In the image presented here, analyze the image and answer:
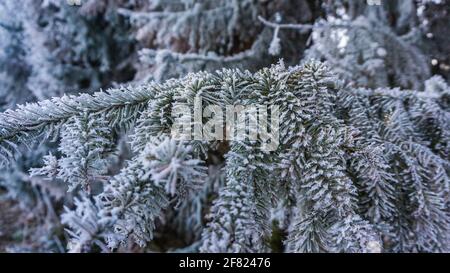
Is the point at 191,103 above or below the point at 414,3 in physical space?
below

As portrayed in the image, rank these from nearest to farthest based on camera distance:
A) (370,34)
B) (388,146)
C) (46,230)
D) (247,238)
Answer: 1. (247,238)
2. (388,146)
3. (370,34)
4. (46,230)

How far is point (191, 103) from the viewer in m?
0.60

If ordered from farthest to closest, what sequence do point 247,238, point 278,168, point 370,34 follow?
point 370,34 → point 278,168 → point 247,238

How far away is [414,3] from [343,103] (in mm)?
1394

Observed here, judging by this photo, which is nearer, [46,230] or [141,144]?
[141,144]

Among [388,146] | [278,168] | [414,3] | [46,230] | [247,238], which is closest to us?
[247,238]

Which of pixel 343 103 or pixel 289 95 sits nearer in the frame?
pixel 289 95

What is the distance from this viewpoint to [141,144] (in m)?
0.58

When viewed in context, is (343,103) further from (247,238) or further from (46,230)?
(46,230)

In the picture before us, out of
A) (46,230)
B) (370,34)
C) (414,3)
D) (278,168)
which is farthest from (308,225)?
(46,230)
